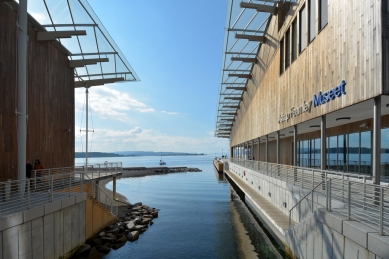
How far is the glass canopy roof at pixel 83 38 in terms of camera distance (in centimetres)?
1641

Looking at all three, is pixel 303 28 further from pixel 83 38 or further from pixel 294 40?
pixel 83 38

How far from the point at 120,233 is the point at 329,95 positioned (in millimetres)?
12977

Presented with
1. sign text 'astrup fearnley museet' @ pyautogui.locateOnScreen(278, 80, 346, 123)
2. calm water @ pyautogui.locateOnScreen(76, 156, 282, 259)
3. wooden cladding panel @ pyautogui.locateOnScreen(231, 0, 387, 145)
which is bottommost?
calm water @ pyautogui.locateOnScreen(76, 156, 282, 259)

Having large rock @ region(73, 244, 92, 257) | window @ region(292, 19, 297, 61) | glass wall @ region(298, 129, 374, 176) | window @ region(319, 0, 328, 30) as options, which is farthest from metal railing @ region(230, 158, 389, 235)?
large rock @ region(73, 244, 92, 257)

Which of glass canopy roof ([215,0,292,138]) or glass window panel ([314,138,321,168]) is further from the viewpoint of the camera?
glass window panel ([314,138,321,168])

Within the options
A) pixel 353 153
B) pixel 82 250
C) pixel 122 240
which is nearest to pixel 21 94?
pixel 82 250

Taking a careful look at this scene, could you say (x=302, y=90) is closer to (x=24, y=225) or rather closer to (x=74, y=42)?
(x=24, y=225)

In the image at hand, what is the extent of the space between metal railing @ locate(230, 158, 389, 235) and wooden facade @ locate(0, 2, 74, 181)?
13.1 metres

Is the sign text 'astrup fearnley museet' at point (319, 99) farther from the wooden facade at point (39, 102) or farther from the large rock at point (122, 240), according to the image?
the wooden facade at point (39, 102)

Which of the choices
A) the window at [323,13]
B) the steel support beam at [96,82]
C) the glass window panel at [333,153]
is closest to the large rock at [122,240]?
the steel support beam at [96,82]

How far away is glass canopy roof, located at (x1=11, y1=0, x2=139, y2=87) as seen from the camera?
16406mm

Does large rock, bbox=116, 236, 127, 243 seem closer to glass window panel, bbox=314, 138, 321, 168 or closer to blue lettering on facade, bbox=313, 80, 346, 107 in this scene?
blue lettering on facade, bbox=313, 80, 346, 107

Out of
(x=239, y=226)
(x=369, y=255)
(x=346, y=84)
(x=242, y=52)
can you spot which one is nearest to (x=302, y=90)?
(x=346, y=84)

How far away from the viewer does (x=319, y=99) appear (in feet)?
42.6
